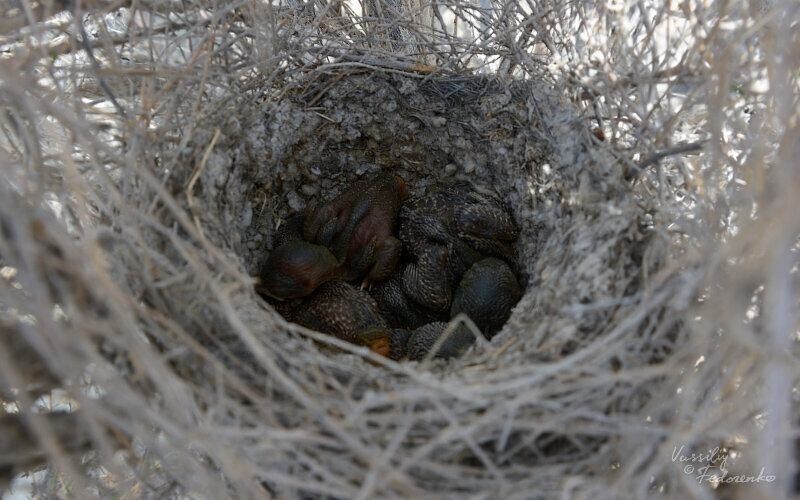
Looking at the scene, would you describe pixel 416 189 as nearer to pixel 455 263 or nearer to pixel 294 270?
pixel 455 263

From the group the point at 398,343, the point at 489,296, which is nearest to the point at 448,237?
the point at 489,296

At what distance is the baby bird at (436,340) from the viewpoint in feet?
6.70

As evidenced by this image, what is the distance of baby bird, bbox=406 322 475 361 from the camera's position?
80.4 inches

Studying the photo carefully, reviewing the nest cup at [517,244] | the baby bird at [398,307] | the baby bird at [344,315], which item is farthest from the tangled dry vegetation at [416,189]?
the baby bird at [398,307]

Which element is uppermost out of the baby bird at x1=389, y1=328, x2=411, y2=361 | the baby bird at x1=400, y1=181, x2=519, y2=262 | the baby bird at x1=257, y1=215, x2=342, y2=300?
the baby bird at x1=400, y1=181, x2=519, y2=262

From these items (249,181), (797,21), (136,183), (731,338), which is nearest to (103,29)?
(136,183)

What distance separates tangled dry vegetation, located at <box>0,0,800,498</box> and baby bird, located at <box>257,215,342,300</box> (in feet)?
0.54

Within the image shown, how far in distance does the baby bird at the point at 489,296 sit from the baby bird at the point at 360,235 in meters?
0.36

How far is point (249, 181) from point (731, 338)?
62.7 inches

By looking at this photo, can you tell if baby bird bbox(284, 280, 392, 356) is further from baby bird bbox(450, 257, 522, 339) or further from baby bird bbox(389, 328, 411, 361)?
Result: baby bird bbox(450, 257, 522, 339)

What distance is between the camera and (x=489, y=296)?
2191 millimetres

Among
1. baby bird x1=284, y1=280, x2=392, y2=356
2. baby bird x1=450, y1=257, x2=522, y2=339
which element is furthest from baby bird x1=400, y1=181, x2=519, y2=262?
baby bird x1=284, y1=280, x2=392, y2=356

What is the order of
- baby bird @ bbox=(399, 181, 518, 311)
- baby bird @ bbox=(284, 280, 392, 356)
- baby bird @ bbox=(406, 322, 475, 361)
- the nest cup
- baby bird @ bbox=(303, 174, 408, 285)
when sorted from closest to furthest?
the nest cup < baby bird @ bbox=(406, 322, 475, 361) < baby bird @ bbox=(284, 280, 392, 356) < baby bird @ bbox=(399, 181, 518, 311) < baby bird @ bbox=(303, 174, 408, 285)

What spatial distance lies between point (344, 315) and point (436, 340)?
0.33 meters
